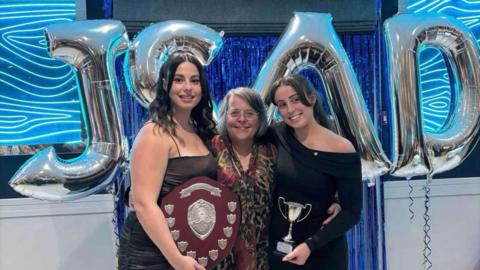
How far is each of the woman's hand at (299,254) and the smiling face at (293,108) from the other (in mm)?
390

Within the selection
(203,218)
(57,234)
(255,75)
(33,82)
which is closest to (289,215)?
(203,218)

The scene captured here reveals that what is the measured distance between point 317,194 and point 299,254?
0.20 m

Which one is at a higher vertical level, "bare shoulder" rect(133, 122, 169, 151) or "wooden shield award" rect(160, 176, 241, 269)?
"bare shoulder" rect(133, 122, 169, 151)

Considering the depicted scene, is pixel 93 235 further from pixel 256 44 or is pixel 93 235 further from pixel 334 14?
pixel 334 14

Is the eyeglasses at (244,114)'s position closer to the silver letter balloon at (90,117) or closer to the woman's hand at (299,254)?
the woman's hand at (299,254)

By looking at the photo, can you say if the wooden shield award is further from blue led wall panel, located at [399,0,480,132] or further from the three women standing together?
blue led wall panel, located at [399,0,480,132]

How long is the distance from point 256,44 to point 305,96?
101 cm

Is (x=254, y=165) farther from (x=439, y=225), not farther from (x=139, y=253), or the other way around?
(x=439, y=225)

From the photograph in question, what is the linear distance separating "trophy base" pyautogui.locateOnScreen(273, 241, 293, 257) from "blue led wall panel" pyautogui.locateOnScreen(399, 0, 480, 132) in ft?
5.40

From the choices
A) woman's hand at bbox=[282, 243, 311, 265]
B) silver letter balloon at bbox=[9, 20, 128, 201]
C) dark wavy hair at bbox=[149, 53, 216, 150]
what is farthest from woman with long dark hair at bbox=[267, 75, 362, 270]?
silver letter balloon at bbox=[9, 20, 128, 201]

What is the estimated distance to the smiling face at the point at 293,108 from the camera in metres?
1.42

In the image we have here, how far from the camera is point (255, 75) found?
236 cm

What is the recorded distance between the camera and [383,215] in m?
2.58

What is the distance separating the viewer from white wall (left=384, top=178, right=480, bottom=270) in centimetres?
265
